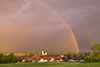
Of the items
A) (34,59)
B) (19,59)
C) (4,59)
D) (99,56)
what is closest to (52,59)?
(34,59)

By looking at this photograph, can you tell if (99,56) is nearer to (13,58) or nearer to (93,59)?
(93,59)

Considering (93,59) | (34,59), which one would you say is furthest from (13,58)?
(93,59)

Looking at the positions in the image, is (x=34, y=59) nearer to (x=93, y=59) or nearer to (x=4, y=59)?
(x=4, y=59)

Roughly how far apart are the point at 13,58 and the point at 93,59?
70148 millimetres

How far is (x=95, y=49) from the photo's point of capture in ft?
308

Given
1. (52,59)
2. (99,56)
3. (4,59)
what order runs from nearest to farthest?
(99,56), (4,59), (52,59)

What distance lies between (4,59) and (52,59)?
52.0m

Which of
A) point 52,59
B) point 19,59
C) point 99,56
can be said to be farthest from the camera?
point 52,59

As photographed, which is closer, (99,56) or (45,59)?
(99,56)

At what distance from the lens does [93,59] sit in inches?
3708

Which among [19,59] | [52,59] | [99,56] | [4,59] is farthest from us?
[52,59]

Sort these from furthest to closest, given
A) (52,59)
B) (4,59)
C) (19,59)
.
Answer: (52,59) < (19,59) < (4,59)

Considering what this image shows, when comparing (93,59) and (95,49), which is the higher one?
(95,49)

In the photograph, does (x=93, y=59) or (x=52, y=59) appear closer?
(x=93, y=59)
